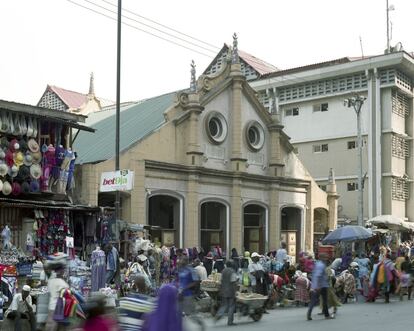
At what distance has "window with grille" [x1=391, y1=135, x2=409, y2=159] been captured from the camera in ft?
135

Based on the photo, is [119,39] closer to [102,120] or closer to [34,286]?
[34,286]

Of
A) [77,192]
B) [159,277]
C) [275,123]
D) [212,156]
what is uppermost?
[275,123]

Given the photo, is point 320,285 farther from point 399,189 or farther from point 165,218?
point 399,189

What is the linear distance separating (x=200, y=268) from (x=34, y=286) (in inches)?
209

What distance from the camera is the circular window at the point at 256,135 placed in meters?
31.0

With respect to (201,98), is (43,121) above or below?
below

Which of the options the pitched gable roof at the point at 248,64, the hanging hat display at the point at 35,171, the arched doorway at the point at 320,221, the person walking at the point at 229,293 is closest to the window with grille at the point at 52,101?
the pitched gable roof at the point at 248,64

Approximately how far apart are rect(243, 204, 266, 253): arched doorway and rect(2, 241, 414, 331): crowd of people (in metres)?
2.86

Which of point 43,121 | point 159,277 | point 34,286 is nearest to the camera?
point 34,286

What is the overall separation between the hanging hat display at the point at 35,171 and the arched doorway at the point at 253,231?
12872mm

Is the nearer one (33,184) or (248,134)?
(33,184)

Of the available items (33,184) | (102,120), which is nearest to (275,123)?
(102,120)

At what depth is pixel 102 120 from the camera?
1378 inches

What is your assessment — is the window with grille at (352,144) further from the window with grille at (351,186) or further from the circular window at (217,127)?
the circular window at (217,127)
